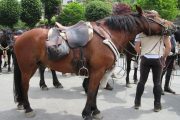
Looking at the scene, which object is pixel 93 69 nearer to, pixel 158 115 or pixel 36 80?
pixel 158 115

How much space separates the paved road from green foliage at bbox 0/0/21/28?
8.32m

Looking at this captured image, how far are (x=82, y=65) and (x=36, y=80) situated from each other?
4.75 m

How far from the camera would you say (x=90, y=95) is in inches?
226

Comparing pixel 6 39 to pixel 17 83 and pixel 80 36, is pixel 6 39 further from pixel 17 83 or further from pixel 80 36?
pixel 80 36

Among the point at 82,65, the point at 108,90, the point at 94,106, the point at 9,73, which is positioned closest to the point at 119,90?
the point at 108,90

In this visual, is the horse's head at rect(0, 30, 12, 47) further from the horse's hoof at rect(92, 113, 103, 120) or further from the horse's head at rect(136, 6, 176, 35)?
the horse's head at rect(136, 6, 176, 35)

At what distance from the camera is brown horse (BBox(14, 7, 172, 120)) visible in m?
5.62

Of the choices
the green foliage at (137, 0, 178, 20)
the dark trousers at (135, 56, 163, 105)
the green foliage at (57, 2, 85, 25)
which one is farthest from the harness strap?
the green foliage at (57, 2, 85, 25)

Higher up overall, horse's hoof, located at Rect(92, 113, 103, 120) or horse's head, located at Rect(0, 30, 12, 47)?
horse's head, located at Rect(0, 30, 12, 47)

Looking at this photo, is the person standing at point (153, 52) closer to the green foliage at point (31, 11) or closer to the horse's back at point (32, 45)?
the horse's back at point (32, 45)

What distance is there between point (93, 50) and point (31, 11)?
484 inches

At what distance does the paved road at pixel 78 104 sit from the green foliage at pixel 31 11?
27.3 feet

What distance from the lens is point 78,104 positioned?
7.14 metres

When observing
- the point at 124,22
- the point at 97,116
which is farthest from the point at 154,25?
the point at 97,116
